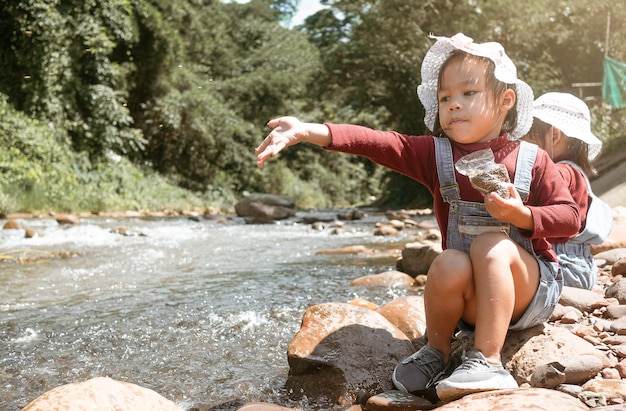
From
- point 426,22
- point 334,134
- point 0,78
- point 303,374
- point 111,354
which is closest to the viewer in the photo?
point 334,134

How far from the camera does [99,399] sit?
1.93m

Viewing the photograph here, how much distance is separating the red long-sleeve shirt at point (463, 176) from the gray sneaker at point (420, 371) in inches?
19.0

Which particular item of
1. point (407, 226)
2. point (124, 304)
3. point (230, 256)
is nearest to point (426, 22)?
point (407, 226)

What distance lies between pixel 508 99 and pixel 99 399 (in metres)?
1.86

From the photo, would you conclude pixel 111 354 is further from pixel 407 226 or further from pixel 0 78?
pixel 0 78

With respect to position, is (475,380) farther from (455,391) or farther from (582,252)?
(582,252)

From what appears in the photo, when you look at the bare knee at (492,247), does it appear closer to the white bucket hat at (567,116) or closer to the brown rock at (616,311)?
the brown rock at (616,311)

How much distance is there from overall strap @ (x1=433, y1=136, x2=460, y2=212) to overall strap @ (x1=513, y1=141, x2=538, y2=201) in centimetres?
23

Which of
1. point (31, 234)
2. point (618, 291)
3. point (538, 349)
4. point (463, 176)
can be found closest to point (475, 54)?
point (463, 176)

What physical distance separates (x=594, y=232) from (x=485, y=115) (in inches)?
52.6

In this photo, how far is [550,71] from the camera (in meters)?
18.7

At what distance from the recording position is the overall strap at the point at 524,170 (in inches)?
89.6

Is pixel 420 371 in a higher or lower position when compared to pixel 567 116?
lower

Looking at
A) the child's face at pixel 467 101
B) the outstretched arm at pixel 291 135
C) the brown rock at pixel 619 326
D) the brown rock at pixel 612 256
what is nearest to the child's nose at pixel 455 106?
the child's face at pixel 467 101
